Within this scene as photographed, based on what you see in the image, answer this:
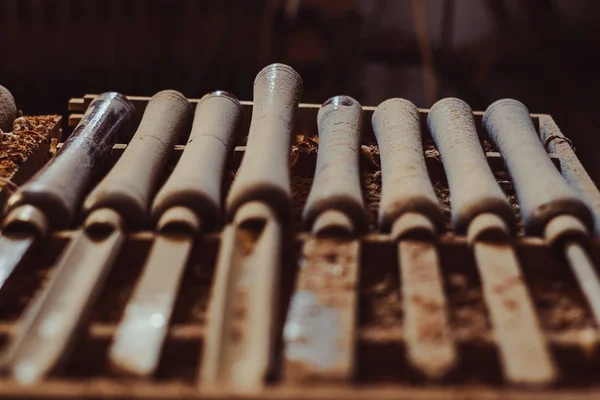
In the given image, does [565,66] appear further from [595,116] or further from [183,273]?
[183,273]

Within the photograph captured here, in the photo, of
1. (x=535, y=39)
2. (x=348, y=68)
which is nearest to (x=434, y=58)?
(x=535, y=39)

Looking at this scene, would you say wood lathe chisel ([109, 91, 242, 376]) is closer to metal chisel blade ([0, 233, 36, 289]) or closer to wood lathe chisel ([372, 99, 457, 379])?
metal chisel blade ([0, 233, 36, 289])

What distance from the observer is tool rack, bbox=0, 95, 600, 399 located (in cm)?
95

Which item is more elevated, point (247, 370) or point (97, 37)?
point (97, 37)

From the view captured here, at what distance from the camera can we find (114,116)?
181 cm

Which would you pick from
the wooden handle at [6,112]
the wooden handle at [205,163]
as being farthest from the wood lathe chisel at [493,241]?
the wooden handle at [6,112]

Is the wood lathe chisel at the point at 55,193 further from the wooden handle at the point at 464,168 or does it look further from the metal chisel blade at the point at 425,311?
the wooden handle at the point at 464,168

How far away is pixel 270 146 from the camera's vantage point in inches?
59.5

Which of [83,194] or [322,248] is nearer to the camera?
[322,248]

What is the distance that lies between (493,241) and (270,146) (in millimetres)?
544

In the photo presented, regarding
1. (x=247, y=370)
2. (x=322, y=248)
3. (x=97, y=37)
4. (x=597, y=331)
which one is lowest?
(x=247, y=370)

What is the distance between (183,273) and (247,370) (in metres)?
0.31

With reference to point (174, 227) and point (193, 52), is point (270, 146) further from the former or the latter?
point (193, 52)

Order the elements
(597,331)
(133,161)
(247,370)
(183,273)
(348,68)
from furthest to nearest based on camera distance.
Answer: (348,68) < (133,161) < (183,273) < (597,331) < (247,370)
